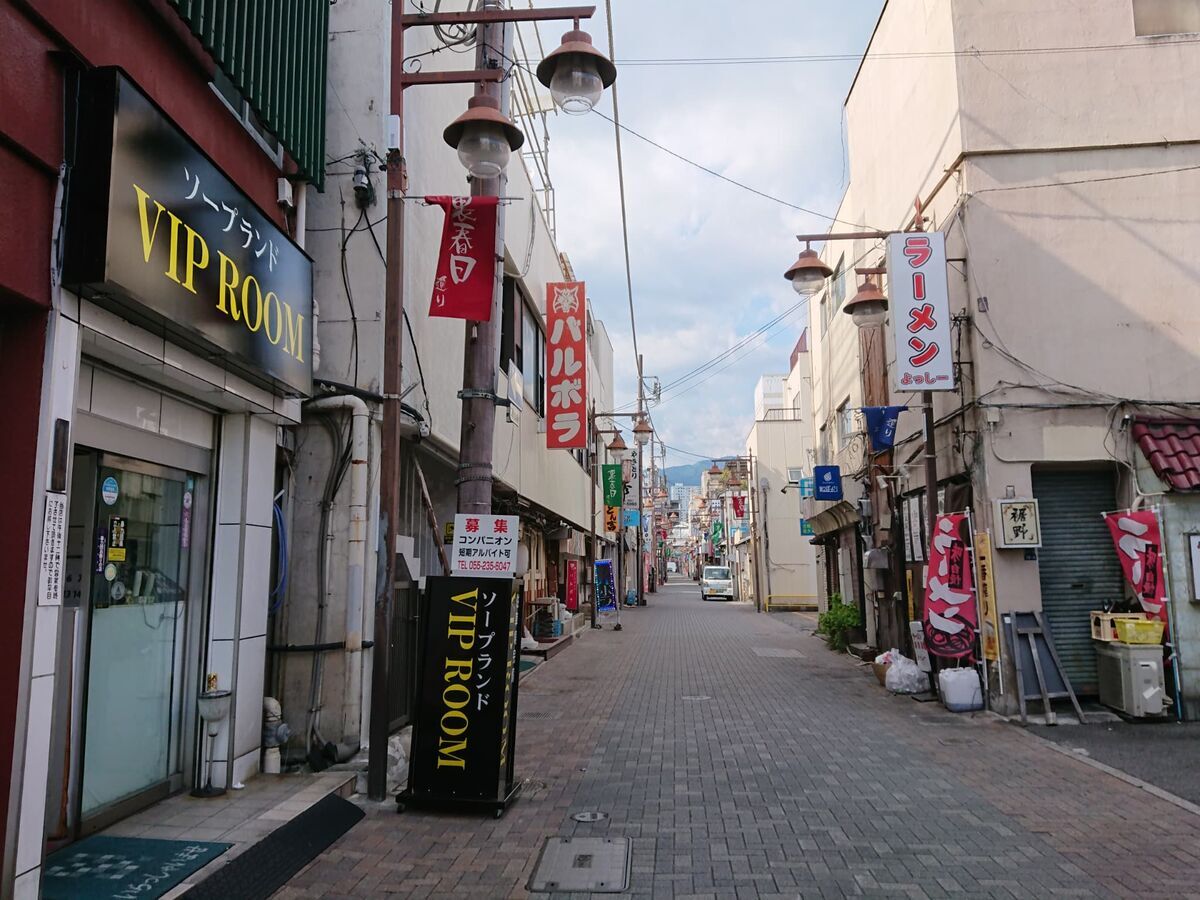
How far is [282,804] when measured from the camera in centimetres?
623

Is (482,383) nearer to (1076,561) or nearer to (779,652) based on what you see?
(1076,561)

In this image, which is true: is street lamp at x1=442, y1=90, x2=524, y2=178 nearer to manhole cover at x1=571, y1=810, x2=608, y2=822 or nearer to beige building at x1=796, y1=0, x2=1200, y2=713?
manhole cover at x1=571, y1=810, x2=608, y2=822

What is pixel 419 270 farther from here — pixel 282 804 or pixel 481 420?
pixel 282 804

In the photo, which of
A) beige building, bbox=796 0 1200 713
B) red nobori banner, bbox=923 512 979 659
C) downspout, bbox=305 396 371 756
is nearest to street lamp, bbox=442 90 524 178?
downspout, bbox=305 396 371 756

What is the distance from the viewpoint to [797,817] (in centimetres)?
626

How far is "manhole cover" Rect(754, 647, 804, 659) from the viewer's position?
17.3 m

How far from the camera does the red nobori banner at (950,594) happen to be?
10797 mm

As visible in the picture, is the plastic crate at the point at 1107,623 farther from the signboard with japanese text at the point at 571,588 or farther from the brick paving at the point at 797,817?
the signboard with japanese text at the point at 571,588

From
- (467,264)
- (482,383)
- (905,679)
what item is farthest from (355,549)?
(905,679)

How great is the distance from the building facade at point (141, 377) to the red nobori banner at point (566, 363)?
8259mm

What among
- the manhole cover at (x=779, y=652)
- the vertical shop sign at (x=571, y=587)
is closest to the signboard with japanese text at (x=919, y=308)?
the manhole cover at (x=779, y=652)

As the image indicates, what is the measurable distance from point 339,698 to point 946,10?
1160cm

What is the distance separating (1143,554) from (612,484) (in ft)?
69.9

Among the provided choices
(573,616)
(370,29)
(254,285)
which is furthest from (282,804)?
(573,616)
